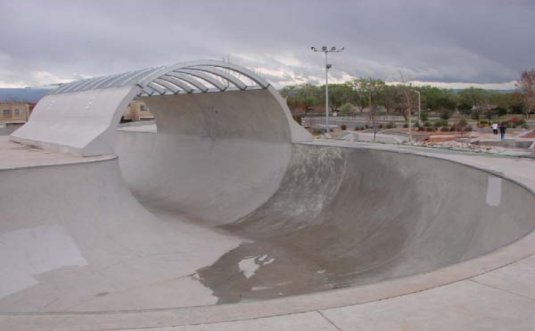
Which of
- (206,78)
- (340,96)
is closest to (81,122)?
(206,78)

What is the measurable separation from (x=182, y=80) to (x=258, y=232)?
952cm

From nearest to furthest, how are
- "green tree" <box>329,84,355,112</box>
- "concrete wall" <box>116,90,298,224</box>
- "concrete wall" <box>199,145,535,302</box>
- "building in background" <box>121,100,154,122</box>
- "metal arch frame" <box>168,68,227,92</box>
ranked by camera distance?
"concrete wall" <box>199,145,535,302</box>
"concrete wall" <box>116,90,298,224</box>
"metal arch frame" <box>168,68,227,92</box>
"building in background" <box>121,100,154,122</box>
"green tree" <box>329,84,355,112</box>

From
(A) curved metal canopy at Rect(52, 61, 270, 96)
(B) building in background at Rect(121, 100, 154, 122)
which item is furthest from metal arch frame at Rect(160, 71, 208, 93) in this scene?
(B) building in background at Rect(121, 100, 154, 122)

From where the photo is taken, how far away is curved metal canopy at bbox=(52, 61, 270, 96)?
667 inches

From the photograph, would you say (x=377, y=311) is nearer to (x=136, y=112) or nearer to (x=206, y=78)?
(x=206, y=78)

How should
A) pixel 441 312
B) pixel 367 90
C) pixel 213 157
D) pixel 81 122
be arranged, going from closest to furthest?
pixel 441 312 → pixel 81 122 → pixel 213 157 → pixel 367 90

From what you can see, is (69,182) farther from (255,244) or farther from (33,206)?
(255,244)

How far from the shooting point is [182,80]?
22.9 metres

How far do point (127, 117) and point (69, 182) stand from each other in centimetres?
5718

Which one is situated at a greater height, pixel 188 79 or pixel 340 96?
pixel 340 96

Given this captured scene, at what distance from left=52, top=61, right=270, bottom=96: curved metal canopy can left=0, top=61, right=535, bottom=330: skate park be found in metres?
0.09

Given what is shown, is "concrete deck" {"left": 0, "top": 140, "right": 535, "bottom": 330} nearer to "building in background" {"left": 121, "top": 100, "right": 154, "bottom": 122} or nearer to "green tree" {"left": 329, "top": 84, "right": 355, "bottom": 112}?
"building in background" {"left": 121, "top": 100, "right": 154, "bottom": 122}

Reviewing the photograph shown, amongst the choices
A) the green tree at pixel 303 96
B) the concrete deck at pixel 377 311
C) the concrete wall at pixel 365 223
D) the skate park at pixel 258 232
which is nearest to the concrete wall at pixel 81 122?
the skate park at pixel 258 232

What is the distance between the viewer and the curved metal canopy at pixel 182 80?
667 inches
